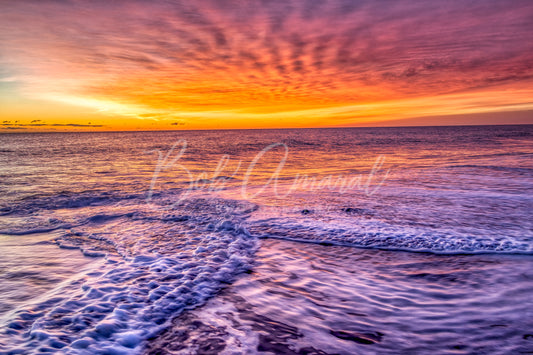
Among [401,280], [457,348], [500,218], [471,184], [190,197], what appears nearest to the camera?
[457,348]

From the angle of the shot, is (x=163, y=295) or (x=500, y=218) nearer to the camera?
(x=163, y=295)

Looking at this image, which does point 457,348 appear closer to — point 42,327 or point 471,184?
point 42,327

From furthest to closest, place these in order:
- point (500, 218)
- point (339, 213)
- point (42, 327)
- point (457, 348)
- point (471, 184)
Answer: point (471, 184), point (339, 213), point (500, 218), point (42, 327), point (457, 348)

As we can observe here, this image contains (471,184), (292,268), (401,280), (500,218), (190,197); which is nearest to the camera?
(401,280)

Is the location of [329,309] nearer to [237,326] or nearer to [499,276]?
[237,326]

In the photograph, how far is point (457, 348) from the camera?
2.81 meters

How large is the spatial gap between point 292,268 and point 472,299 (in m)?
2.45

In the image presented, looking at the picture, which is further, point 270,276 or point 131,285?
point 270,276

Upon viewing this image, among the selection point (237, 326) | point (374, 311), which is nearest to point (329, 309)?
point (374, 311)

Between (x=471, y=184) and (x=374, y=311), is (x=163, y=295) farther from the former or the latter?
(x=471, y=184)

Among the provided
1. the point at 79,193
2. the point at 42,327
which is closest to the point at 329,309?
the point at 42,327

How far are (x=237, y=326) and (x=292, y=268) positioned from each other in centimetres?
166

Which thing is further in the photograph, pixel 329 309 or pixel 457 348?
pixel 329 309

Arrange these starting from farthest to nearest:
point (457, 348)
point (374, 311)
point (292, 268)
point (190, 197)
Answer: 1. point (190, 197)
2. point (292, 268)
3. point (374, 311)
4. point (457, 348)
